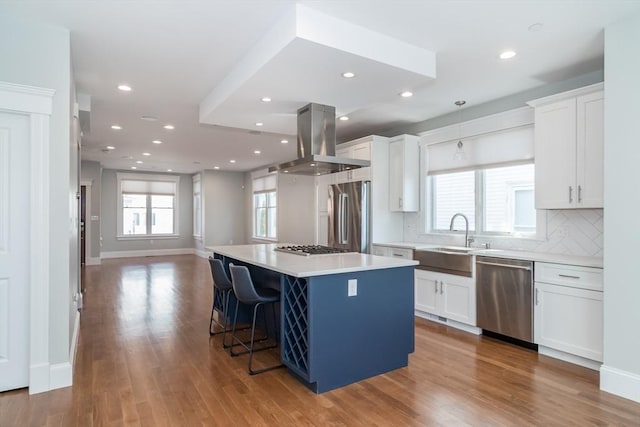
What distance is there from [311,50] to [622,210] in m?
2.52

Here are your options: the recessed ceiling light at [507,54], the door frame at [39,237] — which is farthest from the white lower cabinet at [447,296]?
the door frame at [39,237]

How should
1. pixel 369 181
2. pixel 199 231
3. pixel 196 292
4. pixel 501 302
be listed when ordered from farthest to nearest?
pixel 199 231, pixel 196 292, pixel 369 181, pixel 501 302

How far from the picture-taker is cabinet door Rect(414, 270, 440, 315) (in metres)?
4.52

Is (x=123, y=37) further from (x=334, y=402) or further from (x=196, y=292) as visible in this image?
(x=196, y=292)

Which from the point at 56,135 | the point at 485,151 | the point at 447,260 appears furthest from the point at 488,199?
the point at 56,135

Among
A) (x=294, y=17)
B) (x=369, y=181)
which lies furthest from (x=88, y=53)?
(x=369, y=181)

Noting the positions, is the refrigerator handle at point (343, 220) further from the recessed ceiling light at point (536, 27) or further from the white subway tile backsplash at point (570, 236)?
the recessed ceiling light at point (536, 27)

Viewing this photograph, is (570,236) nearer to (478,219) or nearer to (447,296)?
(478,219)

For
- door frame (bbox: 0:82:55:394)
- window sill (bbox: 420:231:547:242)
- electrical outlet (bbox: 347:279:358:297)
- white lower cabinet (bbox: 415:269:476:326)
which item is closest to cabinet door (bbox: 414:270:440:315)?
white lower cabinet (bbox: 415:269:476:326)

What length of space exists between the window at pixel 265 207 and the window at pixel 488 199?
18.2 ft

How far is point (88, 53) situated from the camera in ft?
10.8

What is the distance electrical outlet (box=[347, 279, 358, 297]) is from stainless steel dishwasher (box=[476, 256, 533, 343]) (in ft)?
5.80

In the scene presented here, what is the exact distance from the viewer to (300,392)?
2.75m

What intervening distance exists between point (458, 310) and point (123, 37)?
4.19 m
